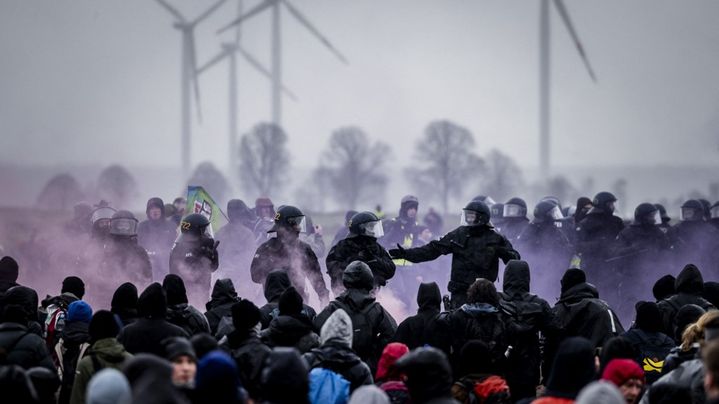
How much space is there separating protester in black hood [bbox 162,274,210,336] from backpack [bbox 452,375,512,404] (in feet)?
10.7

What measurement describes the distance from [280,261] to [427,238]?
8.10 m

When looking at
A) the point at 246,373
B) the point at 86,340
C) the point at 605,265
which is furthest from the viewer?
the point at 605,265

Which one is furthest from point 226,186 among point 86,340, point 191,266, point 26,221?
point 86,340

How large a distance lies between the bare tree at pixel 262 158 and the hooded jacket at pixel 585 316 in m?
80.2

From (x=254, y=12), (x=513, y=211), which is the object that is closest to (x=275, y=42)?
(x=254, y=12)

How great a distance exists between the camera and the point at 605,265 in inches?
853

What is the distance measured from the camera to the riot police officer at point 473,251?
16250 millimetres

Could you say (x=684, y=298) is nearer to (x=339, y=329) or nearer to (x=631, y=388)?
(x=631, y=388)

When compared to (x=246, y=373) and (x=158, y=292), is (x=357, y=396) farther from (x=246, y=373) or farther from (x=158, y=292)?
(x=158, y=292)

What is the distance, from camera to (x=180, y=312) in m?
12.8

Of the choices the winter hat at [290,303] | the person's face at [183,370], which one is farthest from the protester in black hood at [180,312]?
the person's face at [183,370]

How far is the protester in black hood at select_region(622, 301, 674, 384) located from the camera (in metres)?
12.8

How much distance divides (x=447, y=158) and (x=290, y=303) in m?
88.0

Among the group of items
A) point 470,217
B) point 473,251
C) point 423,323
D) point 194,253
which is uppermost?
point 470,217
